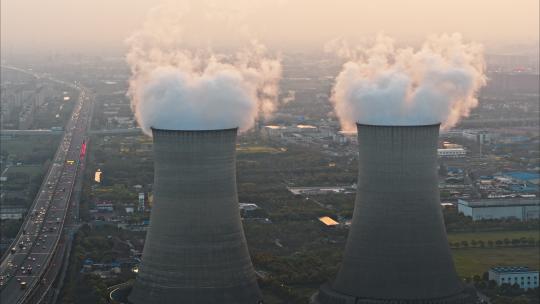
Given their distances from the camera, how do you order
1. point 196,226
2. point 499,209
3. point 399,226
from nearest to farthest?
point 196,226 < point 399,226 < point 499,209

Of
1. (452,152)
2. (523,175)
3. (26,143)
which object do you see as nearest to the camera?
(523,175)

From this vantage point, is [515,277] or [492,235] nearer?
[515,277]

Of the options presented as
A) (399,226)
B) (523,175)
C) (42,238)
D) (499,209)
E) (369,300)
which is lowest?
(42,238)

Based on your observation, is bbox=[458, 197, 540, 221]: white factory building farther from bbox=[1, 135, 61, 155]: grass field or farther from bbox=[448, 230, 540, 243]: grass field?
bbox=[1, 135, 61, 155]: grass field

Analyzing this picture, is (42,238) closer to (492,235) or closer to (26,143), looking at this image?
(492,235)

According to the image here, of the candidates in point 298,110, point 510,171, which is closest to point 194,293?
point 510,171

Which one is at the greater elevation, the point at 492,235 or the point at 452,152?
the point at 452,152

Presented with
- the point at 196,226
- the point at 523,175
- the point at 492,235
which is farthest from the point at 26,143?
the point at 196,226
